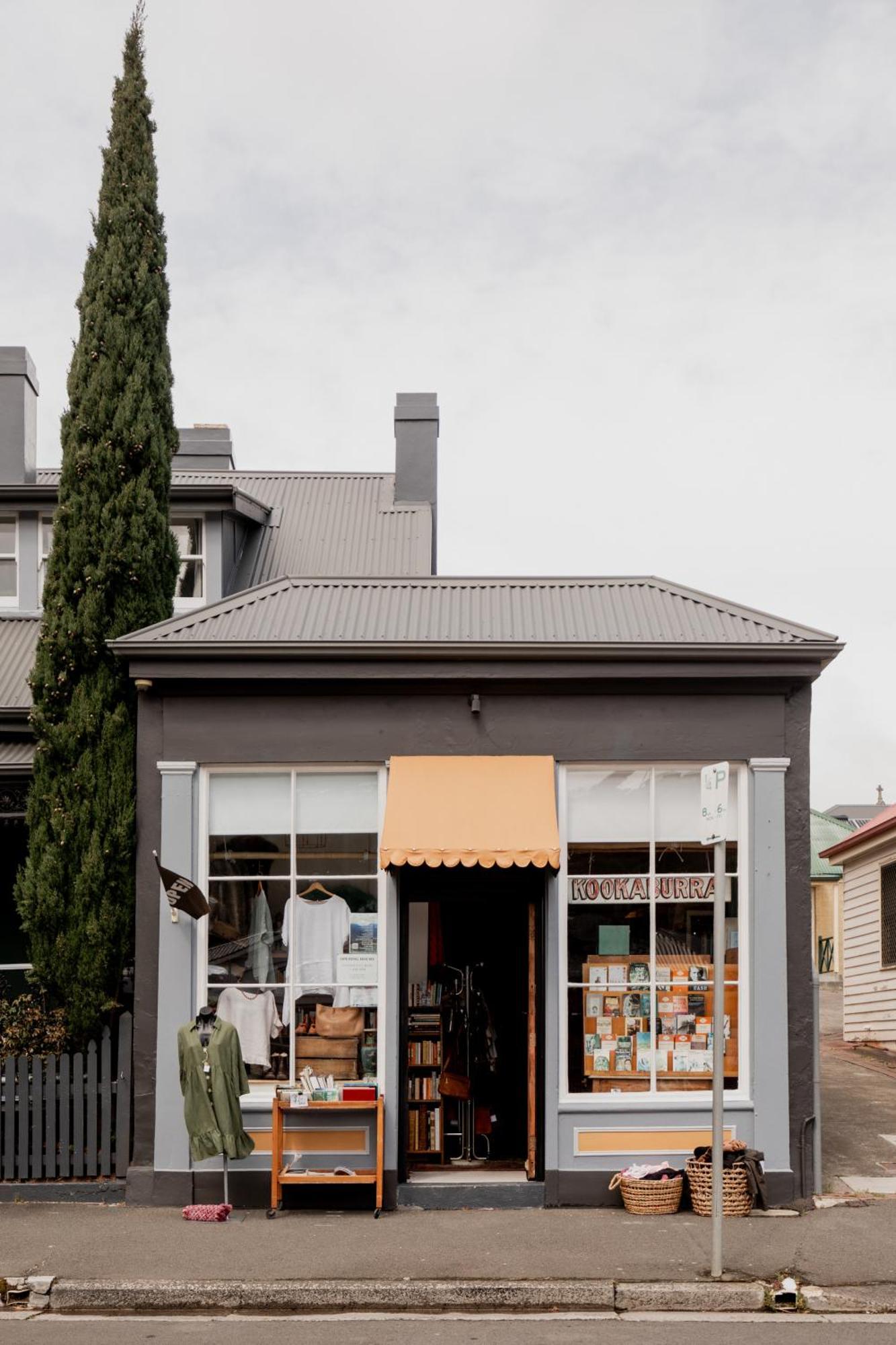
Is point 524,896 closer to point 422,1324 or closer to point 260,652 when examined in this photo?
point 260,652

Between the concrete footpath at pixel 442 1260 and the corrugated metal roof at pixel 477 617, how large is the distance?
417 cm

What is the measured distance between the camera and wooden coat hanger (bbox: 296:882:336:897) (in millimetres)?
11258

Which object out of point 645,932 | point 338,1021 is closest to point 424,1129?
point 338,1021

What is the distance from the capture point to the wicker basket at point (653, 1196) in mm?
10289

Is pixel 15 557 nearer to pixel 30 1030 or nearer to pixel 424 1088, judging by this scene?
pixel 30 1030

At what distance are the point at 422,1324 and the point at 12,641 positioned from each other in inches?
382

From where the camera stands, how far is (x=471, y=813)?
10758mm

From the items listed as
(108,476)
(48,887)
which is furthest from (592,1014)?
(108,476)

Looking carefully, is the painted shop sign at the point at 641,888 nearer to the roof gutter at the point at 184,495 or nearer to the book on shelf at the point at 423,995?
the book on shelf at the point at 423,995

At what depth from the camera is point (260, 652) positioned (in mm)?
11109

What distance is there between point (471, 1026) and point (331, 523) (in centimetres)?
810

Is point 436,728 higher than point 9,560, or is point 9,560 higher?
point 9,560

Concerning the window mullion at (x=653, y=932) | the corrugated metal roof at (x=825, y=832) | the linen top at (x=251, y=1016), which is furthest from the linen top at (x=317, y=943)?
the corrugated metal roof at (x=825, y=832)

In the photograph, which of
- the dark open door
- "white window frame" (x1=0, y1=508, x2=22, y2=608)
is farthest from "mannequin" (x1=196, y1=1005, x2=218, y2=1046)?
"white window frame" (x1=0, y1=508, x2=22, y2=608)
